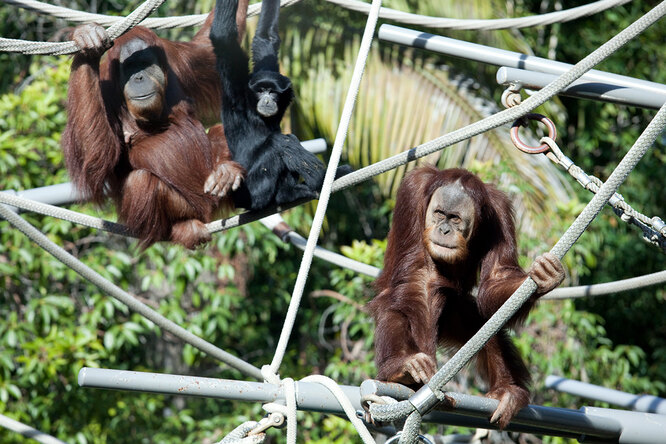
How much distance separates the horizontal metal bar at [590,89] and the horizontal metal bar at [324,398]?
3.40 ft

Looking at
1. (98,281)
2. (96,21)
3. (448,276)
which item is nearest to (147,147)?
(96,21)

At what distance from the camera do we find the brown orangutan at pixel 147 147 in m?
3.79

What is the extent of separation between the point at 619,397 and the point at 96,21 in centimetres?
Result: 303

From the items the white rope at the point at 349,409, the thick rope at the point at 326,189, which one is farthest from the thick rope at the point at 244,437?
the thick rope at the point at 326,189

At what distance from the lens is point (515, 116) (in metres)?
2.67

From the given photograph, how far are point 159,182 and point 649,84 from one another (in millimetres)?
2299

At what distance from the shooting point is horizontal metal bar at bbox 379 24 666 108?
8.72 ft

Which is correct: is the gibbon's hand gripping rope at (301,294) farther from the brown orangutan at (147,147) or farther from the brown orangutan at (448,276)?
the brown orangutan at (147,147)

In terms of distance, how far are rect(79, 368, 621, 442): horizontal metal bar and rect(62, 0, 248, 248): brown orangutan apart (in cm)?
149

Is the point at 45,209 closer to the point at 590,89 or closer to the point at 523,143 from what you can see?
the point at 523,143

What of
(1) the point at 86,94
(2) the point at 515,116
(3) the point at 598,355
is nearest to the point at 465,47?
(2) the point at 515,116

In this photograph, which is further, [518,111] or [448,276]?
[448,276]

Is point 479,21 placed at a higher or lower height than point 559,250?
higher

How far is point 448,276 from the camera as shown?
137 inches
